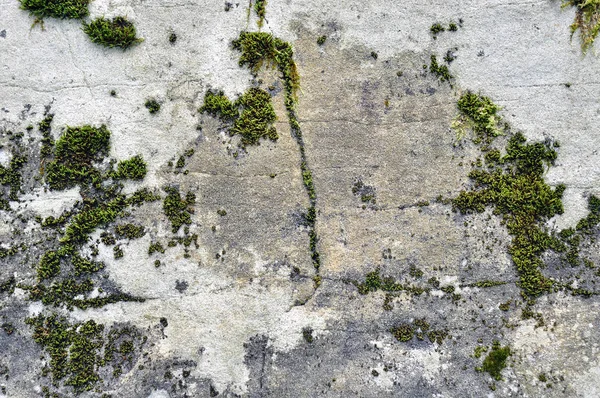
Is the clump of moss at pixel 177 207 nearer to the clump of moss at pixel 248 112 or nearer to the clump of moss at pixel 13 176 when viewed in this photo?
the clump of moss at pixel 248 112

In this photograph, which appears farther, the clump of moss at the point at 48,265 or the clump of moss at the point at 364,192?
the clump of moss at the point at 364,192

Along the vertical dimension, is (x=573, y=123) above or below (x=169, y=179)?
above

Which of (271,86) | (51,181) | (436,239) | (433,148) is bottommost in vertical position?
(436,239)

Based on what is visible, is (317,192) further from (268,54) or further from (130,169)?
(130,169)

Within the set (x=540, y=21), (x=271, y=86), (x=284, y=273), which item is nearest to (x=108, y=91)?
(x=271, y=86)

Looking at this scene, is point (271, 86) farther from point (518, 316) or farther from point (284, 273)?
point (518, 316)

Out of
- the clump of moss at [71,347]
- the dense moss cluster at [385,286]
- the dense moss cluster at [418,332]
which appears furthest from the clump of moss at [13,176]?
the dense moss cluster at [418,332]
